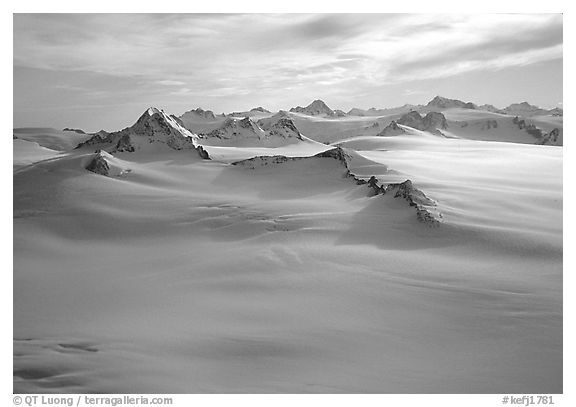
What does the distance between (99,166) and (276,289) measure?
20.4ft

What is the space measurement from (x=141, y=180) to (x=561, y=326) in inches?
327

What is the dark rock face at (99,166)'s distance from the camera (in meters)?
9.76

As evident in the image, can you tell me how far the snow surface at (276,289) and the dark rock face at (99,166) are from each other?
1.56ft

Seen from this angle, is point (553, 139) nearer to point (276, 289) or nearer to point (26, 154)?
point (26, 154)

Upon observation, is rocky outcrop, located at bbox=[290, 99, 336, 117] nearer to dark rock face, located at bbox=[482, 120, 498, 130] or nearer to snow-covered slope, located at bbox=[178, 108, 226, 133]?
dark rock face, located at bbox=[482, 120, 498, 130]

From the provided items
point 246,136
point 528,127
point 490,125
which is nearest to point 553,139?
point 528,127

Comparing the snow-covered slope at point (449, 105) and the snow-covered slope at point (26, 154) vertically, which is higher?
the snow-covered slope at point (449, 105)

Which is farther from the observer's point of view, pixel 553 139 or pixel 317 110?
pixel 317 110

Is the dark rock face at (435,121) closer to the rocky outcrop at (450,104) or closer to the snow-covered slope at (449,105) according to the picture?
the snow-covered slope at (449,105)

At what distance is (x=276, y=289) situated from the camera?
5586 mm

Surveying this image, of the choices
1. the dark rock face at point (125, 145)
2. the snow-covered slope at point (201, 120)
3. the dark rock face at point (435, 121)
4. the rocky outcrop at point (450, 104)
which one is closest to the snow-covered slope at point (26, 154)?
the dark rock face at point (125, 145)
